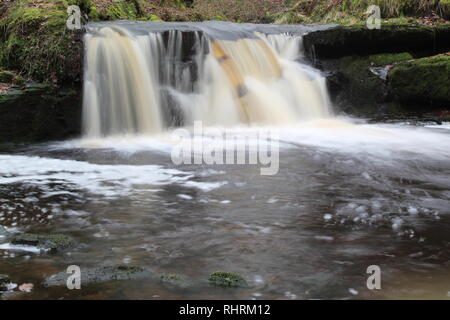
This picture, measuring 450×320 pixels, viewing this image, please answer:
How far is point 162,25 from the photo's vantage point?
10930mm

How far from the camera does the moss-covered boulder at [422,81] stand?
420 inches

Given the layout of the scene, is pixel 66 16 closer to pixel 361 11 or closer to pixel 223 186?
pixel 223 186

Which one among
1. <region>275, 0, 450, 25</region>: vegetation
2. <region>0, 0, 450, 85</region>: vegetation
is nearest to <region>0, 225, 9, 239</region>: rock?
<region>0, 0, 450, 85</region>: vegetation

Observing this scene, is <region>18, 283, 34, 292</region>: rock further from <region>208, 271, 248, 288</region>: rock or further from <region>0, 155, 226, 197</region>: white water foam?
<region>0, 155, 226, 197</region>: white water foam

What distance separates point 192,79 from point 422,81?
17.5 feet

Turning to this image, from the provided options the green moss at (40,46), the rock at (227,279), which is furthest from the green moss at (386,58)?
the rock at (227,279)

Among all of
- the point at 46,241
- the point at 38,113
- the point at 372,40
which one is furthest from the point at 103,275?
the point at 372,40

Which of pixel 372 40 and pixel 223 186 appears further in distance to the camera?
pixel 372 40

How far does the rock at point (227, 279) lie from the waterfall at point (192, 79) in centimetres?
625

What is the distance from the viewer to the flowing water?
10.2 ft

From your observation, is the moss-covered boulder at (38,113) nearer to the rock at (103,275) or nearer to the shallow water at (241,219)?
the shallow water at (241,219)

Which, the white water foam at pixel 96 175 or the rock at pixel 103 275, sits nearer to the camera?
the rock at pixel 103 275

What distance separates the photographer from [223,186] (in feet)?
17.8
